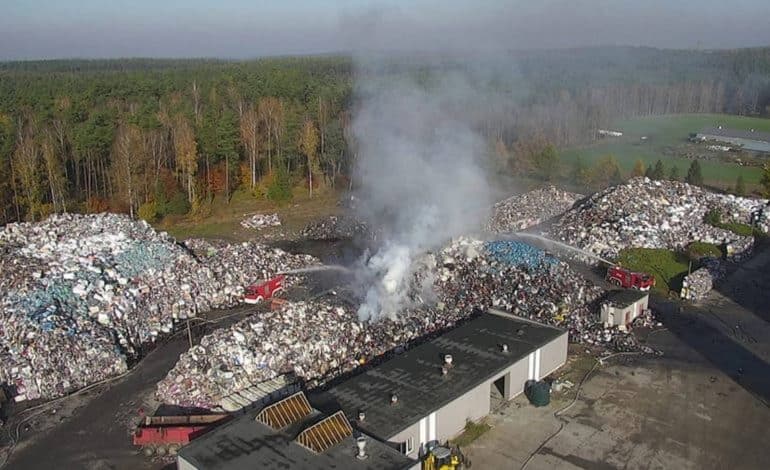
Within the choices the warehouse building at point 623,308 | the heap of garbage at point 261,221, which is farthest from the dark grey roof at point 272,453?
the heap of garbage at point 261,221

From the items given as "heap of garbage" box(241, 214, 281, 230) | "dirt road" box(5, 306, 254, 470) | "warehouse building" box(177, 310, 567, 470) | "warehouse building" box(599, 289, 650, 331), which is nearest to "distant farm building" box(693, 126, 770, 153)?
"warehouse building" box(599, 289, 650, 331)

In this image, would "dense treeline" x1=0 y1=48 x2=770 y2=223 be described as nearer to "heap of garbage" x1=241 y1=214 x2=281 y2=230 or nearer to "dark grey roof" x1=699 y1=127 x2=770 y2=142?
"heap of garbage" x1=241 y1=214 x2=281 y2=230

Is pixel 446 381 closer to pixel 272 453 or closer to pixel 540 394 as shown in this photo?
pixel 540 394

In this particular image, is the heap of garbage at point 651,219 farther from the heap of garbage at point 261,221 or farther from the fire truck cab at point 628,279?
the heap of garbage at point 261,221

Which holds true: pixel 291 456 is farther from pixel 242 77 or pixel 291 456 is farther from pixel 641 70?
pixel 242 77

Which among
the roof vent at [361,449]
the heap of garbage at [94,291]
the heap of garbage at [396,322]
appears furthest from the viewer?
the heap of garbage at [94,291]
